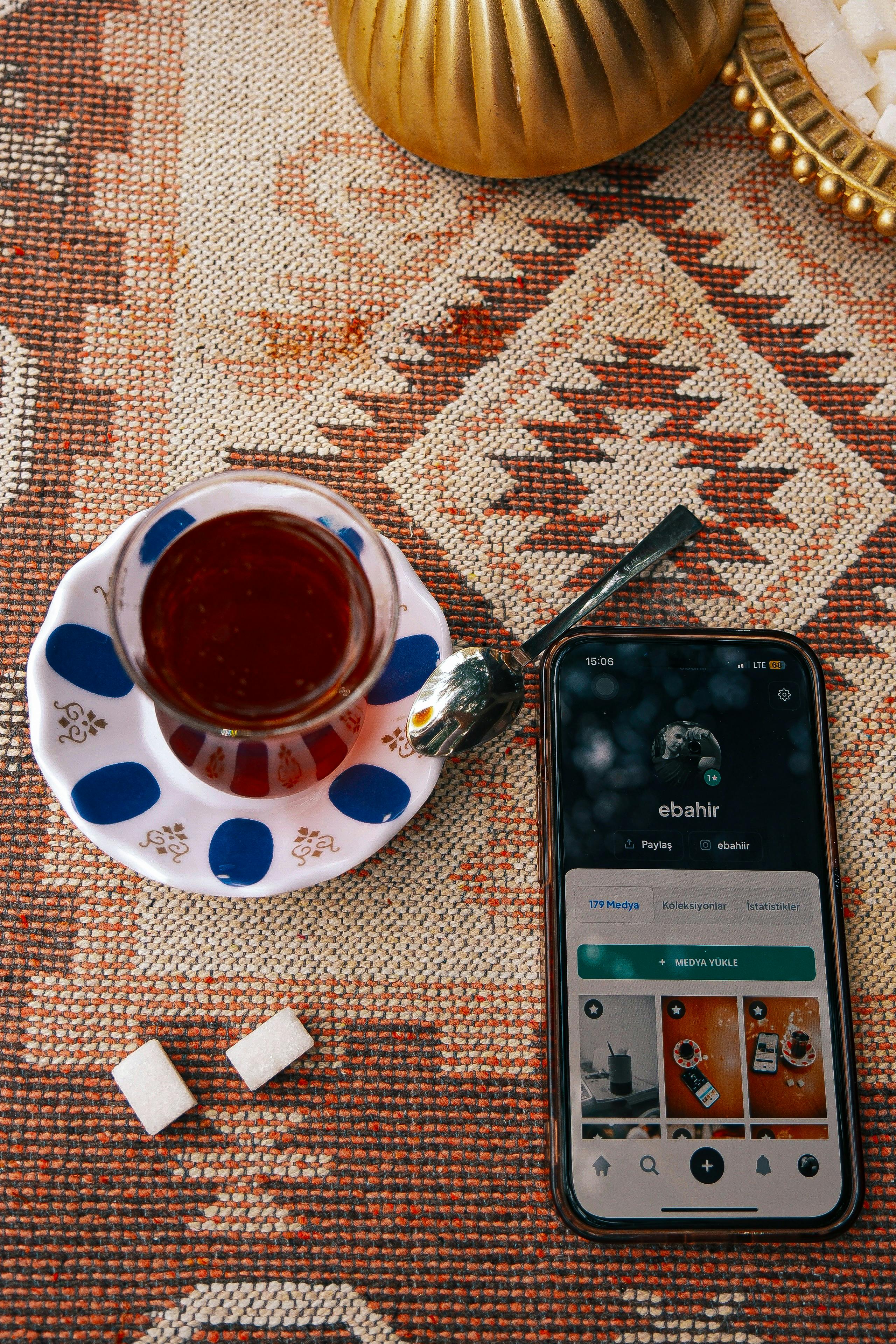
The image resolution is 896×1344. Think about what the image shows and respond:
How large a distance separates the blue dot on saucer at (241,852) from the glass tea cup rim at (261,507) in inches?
2.5

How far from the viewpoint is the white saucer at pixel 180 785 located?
0.39 metres

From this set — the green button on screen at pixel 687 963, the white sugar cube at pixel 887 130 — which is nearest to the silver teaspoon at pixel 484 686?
the green button on screen at pixel 687 963

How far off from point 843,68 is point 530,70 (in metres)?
0.16

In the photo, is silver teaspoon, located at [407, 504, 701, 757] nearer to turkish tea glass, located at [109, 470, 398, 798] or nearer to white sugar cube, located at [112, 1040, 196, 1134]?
turkish tea glass, located at [109, 470, 398, 798]

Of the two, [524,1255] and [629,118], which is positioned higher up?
[629,118]

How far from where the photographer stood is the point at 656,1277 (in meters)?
0.41

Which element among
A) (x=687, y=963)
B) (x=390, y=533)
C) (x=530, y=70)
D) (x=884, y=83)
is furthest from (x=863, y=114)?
(x=687, y=963)

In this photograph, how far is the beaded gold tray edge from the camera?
0.46 m

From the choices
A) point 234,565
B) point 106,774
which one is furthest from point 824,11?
point 106,774

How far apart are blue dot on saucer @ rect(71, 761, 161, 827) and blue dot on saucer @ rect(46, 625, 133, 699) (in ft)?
0.11

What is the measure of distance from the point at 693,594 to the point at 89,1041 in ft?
1.17

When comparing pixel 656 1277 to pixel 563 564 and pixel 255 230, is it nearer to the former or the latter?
pixel 563 564

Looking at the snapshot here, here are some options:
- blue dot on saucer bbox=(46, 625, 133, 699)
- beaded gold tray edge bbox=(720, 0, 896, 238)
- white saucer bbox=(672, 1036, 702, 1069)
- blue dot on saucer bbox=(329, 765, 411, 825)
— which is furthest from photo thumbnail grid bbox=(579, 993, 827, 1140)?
beaded gold tray edge bbox=(720, 0, 896, 238)

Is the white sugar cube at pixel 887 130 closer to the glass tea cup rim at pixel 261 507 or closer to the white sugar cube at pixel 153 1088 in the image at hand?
the glass tea cup rim at pixel 261 507
